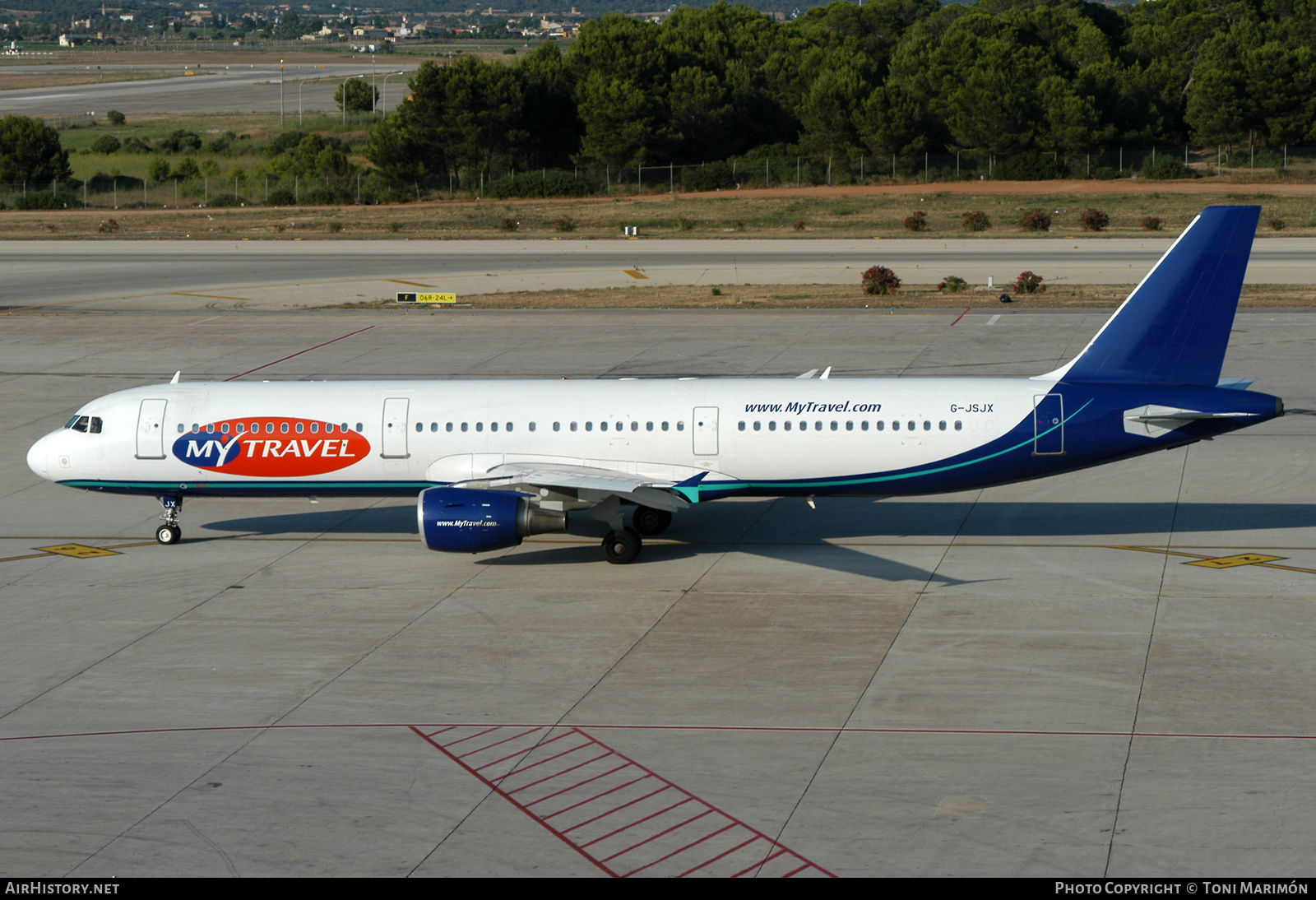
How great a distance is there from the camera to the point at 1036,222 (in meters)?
87.8

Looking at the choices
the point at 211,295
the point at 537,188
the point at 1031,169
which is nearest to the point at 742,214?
the point at 537,188

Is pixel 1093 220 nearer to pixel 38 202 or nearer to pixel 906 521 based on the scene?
pixel 906 521

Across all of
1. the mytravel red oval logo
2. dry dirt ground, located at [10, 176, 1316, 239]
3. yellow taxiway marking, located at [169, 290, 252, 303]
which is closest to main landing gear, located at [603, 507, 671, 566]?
the mytravel red oval logo

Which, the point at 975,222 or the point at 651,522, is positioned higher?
the point at 975,222

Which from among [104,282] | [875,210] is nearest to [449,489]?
[104,282]

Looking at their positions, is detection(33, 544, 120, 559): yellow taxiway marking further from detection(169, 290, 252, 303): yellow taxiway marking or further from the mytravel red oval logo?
detection(169, 290, 252, 303): yellow taxiway marking

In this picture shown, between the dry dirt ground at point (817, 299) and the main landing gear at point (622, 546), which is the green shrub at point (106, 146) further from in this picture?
the main landing gear at point (622, 546)

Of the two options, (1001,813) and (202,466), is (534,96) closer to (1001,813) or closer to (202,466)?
(202,466)

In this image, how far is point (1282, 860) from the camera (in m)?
15.2

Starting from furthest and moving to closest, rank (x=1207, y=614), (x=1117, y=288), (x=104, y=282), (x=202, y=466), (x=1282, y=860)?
(x=104, y=282)
(x=1117, y=288)
(x=202, y=466)
(x=1207, y=614)
(x=1282, y=860)

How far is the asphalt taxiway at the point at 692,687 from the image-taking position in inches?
640

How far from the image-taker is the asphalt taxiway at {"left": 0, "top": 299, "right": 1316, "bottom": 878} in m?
16.3

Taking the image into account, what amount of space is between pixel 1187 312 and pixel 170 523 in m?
22.9

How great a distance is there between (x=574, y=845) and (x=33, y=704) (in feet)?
33.6
